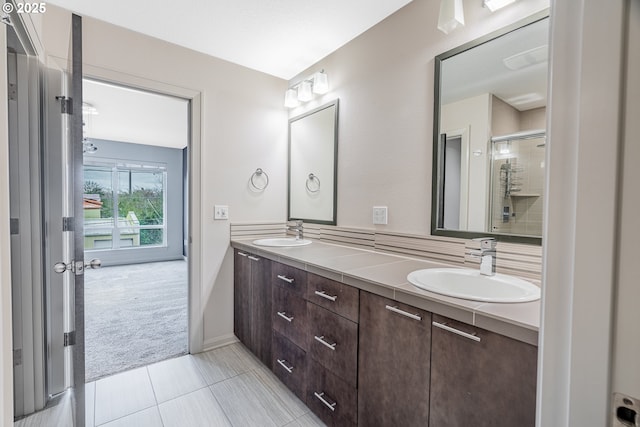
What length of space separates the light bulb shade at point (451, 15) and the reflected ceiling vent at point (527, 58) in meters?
0.31

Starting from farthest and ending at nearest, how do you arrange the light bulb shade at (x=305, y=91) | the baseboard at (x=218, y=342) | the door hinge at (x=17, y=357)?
the light bulb shade at (x=305, y=91) < the baseboard at (x=218, y=342) < the door hinge at (x=17, y=357)

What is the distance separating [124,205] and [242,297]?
Result: 493 cm

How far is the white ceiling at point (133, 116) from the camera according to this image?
129 inches

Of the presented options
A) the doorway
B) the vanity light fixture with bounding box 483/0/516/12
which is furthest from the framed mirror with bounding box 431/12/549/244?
the doorway

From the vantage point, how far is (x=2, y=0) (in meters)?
1.00

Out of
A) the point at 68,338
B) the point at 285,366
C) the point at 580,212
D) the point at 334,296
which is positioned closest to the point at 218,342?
the point at 285,366

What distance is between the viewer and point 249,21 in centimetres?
198

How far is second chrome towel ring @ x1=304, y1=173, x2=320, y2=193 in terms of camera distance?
255cm

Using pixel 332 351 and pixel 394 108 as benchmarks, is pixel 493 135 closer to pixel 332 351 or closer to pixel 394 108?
pixel 394 108

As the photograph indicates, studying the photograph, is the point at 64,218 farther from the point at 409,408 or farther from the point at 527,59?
the point at 527,59

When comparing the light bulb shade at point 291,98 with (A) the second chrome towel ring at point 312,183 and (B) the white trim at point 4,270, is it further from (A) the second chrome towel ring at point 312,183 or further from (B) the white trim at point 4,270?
(B) the white trim at point 4,270

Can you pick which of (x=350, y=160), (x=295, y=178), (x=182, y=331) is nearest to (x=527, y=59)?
(x=350, y=160)

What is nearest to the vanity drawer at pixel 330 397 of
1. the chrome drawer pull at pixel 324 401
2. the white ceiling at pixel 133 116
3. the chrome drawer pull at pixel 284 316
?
the chrome drawer pull at pixel 324 401

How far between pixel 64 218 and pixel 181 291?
8.46 ft
